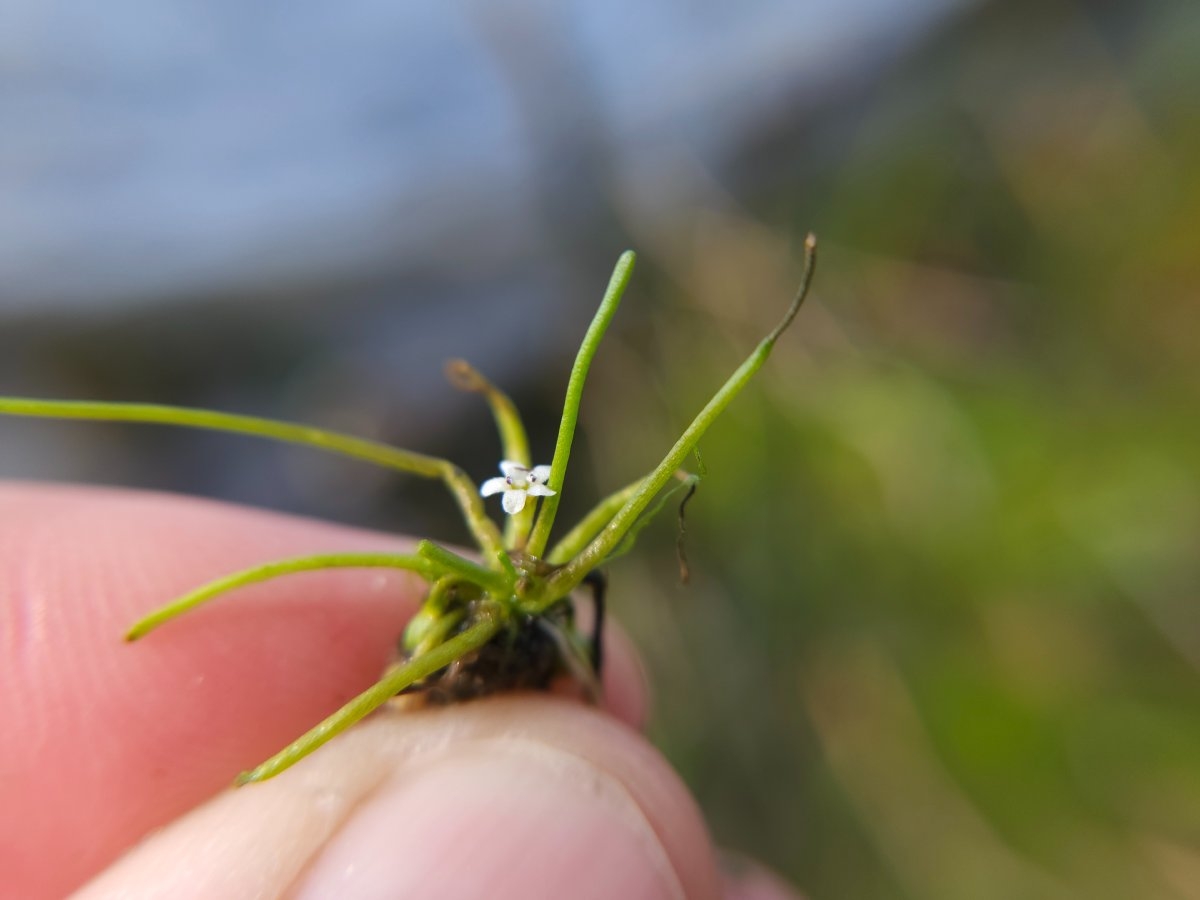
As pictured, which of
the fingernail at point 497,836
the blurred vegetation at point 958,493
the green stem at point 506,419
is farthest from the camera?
the blurred vegetation at point 958,493

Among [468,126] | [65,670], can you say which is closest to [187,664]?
[65,670]

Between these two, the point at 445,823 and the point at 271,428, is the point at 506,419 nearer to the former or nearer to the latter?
the point at 271,428

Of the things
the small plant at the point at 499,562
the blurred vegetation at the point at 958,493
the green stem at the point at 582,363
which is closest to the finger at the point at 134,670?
the small plant at the point at 499,562

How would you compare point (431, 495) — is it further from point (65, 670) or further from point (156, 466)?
point (65, 670)

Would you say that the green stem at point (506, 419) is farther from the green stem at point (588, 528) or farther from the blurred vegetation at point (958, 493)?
the blurred vegetation at point (958, 493)

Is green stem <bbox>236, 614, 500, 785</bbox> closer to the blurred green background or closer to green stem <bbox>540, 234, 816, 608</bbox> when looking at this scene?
green stem <bbox>540, 234, 816, 608</bbox>

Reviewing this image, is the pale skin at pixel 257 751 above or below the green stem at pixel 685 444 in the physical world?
below
